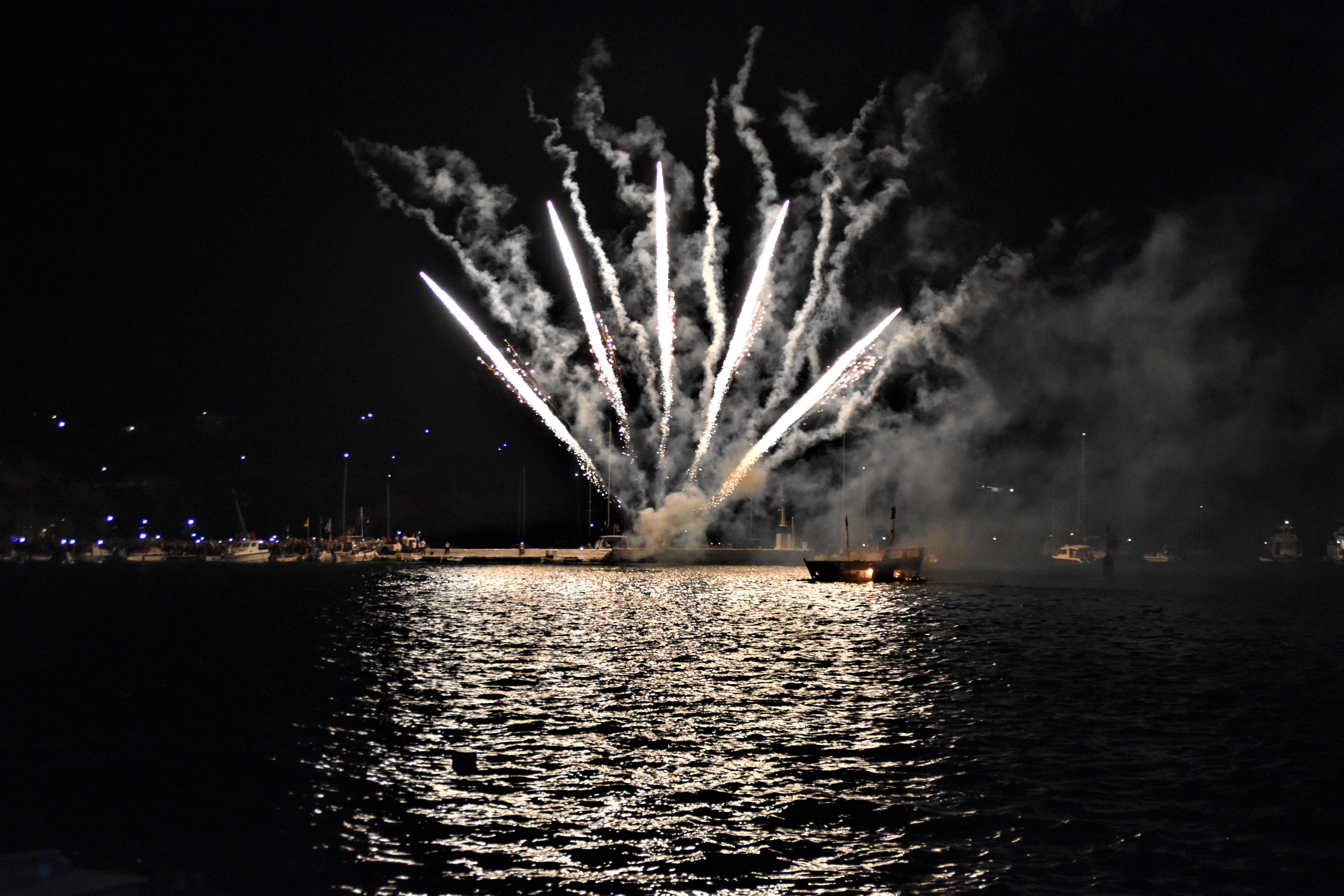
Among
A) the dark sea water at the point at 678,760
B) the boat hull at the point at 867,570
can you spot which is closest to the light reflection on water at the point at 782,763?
the dark sea water at the point at 678,760

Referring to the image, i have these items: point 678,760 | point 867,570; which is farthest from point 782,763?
point 867,570

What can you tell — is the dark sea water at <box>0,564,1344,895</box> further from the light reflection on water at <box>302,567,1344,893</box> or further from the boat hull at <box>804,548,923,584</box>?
the boat hull at <box>804,548,923,584</box>

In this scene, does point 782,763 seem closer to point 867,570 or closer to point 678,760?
point 678,760

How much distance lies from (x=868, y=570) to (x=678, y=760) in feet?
396

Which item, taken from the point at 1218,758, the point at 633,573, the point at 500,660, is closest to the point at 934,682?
the point at 1218,758

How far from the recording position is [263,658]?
183 feet

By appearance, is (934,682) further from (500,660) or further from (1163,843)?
(1163,843)

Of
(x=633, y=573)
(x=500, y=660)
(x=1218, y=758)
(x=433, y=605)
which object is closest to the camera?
(x=1218, y=758)

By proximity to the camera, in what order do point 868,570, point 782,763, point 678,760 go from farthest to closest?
point 868,570 → point 678,760 → point 782,763

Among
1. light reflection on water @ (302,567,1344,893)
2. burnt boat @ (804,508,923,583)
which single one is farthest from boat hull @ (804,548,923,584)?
light reflection on water @ (302,567,1344,893)

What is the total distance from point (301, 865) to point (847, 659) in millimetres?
39277

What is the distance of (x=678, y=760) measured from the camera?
28812 millimetres

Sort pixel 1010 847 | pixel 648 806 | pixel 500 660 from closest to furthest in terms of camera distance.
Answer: pixel 1010 847 < pixel 648 806 < pixel 500 660

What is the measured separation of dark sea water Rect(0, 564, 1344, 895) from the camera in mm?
19703
